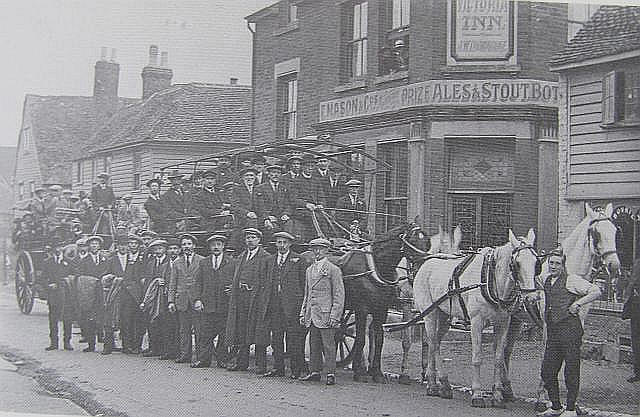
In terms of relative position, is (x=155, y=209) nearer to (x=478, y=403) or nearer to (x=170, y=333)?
(x=170, y=333)

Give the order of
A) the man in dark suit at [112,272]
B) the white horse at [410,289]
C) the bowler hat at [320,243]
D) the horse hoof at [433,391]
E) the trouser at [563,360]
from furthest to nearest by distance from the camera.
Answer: the man in dark suit at [112,272]
the bowler hat at [320,243]
the white horse at [410,289]
the horse hoof at [433,391]
the trouser at [563,360]

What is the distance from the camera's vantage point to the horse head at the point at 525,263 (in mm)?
4332

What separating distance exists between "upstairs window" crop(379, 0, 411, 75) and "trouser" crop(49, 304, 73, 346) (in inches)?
125

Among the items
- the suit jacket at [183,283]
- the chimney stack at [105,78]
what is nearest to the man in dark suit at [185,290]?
the suit jacket at [183,283]

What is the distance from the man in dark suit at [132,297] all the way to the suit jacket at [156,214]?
17 centimetres

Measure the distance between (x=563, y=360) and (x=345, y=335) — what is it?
1989mm

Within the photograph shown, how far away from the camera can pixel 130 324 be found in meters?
6.53

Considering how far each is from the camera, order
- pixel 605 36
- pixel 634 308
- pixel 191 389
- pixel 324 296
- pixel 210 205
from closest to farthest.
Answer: pixel 634 308, pixel 605 36, pixel 191 389, pixel 324 296, pixel 210 205

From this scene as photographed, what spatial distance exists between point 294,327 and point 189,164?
4.89 ft

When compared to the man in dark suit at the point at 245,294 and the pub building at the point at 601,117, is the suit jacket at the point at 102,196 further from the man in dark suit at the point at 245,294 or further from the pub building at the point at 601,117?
the pub building at the point at 601,117

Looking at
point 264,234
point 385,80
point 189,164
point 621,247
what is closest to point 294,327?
point 264,234

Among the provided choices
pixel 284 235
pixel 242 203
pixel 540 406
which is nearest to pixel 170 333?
pixel 242 203

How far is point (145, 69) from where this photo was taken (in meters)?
5.46

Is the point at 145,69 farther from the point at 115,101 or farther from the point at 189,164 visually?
the point at 189,164
